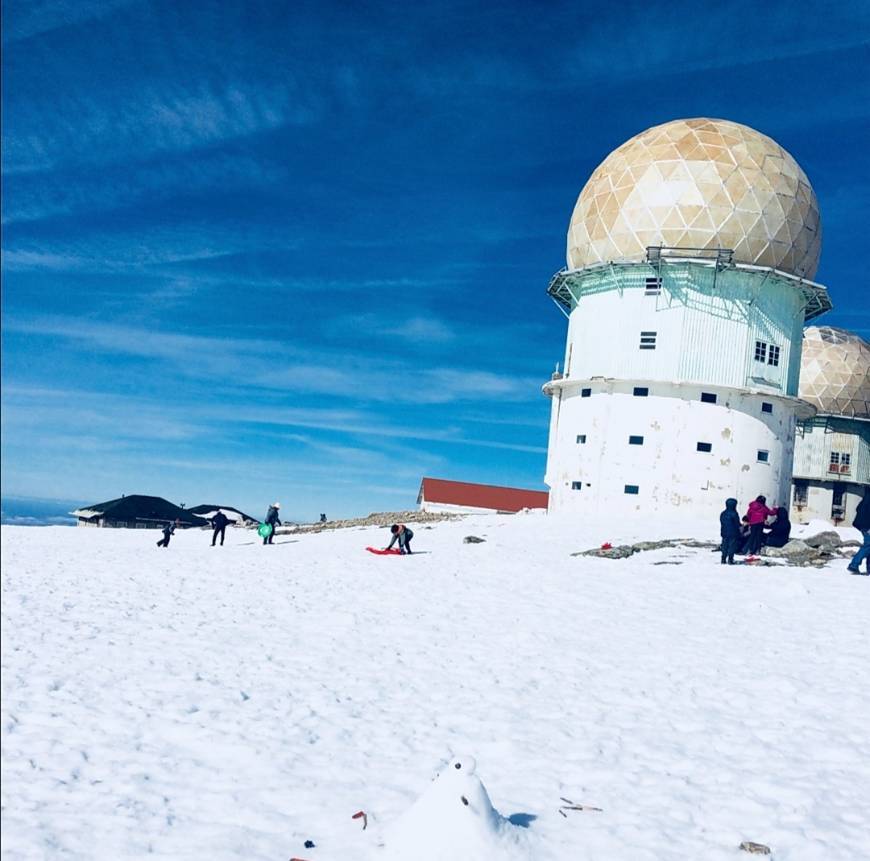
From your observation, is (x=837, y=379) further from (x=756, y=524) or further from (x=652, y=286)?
(x=756, y=524)

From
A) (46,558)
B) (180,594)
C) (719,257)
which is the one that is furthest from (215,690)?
(719,257)

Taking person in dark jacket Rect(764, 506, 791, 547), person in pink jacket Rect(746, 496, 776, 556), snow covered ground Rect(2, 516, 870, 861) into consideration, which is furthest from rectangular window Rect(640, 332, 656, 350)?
snow covered ground Rect(2, 516, 870, 861)

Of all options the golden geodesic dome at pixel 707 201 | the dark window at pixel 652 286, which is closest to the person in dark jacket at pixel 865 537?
the dark window at pixel 652 286

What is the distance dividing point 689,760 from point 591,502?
24.7 m

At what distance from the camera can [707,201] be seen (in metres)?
30.3

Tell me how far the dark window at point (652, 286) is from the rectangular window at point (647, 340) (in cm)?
159

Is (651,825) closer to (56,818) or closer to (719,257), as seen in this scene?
(56,818)

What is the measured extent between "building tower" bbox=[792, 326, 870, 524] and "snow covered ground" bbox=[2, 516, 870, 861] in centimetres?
3624

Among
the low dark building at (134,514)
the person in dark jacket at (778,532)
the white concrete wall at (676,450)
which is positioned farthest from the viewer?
the low dark building at (134,514)

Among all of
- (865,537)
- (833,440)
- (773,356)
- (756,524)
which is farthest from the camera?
(833,440)

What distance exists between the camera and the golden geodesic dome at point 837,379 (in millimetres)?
48250

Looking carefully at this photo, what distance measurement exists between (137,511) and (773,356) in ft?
106

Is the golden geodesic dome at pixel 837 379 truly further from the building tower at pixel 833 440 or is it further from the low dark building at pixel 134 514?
the low dark building at pixel 134 514

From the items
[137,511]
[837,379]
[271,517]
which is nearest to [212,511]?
[137,511]
